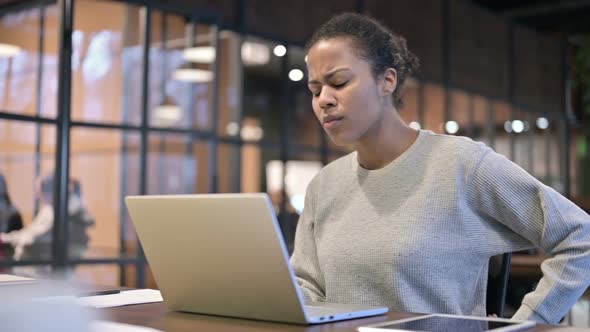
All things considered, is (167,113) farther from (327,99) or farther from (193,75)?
(327,99)

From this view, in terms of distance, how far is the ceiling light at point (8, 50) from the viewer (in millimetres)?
5199

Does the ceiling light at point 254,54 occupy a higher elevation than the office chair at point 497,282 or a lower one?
higher

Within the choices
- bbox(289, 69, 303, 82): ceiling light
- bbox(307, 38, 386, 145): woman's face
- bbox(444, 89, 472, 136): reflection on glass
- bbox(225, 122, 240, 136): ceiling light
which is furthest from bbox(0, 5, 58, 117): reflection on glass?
bbox(444, 89, 472, 136): reflection on glass

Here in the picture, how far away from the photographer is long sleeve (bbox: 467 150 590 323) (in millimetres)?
1695

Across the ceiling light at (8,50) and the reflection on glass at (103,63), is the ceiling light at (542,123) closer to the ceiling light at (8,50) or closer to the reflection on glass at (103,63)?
the reflection on glass at (103,63)

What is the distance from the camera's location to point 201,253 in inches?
54.8

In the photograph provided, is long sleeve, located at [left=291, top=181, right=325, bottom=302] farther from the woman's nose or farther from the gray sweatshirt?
the woman's nose

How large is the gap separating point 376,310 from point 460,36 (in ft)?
29.3

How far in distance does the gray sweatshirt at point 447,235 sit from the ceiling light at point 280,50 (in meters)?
5.32

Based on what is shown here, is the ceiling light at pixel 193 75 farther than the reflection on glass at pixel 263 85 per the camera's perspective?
No

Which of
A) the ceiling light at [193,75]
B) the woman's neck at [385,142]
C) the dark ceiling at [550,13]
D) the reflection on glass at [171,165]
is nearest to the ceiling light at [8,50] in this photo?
the reflection on glass at [171,165]

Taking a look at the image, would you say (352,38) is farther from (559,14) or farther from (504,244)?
(559,14)

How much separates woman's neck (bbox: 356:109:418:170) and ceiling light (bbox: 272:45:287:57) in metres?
5.24

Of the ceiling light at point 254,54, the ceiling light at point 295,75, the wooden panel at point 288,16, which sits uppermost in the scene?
the wooden panel at point 288,16
